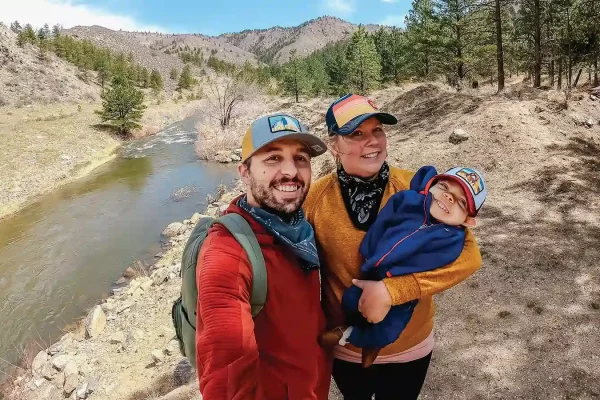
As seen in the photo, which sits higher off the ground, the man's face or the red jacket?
the man's face

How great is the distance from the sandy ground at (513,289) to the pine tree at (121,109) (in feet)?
70.4

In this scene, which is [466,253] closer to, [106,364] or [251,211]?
[251,211]

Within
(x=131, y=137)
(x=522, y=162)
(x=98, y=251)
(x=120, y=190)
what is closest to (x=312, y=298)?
(x=522, y=162)

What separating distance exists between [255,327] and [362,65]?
1177 inches

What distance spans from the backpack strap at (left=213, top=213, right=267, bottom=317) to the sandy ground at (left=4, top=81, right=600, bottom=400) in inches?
103

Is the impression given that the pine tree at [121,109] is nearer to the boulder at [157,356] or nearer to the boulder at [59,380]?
the boulder at [59,380]

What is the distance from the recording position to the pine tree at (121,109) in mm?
28656

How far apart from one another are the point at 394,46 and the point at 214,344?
3904 centimetres

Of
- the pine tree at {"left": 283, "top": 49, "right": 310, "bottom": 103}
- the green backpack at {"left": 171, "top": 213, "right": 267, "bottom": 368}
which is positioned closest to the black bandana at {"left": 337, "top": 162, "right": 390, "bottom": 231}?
the green backpack at {"left": 171, "top": 213, "right": 267, "bottom": 368}

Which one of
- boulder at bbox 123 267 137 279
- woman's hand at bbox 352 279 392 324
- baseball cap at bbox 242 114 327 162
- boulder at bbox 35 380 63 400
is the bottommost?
boulder at bbox 35 380 63 400

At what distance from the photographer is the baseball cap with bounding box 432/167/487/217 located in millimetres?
1633

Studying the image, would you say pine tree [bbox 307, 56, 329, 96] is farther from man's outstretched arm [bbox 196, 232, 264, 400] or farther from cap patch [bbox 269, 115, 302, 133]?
man's outstretched arm [bbox 196, 232, 264, 400]

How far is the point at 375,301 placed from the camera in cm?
157

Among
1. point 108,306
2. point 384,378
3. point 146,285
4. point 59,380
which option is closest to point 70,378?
point 59,380
